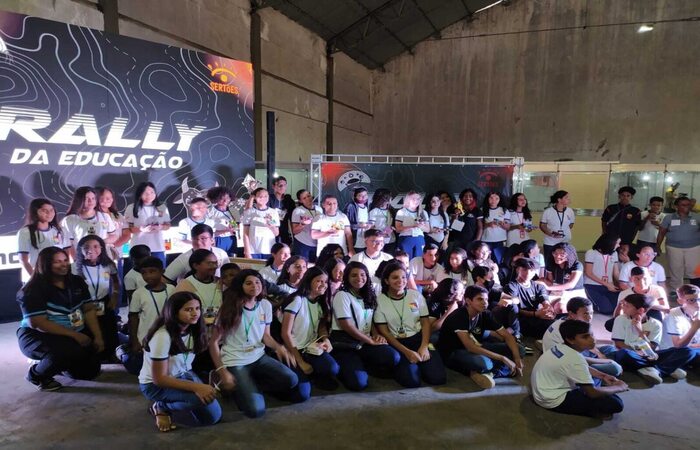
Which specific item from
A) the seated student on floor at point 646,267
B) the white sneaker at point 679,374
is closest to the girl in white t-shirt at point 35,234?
the white sneaker at point 679,374

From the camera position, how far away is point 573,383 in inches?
124

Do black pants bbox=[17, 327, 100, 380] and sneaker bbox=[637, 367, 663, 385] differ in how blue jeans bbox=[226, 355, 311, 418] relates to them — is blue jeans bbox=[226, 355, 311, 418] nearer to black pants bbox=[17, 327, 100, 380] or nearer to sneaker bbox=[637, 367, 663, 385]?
black pants bbox=[17, 327, 100, 380]

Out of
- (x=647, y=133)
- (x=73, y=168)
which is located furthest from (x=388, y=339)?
(x=647, y=133)

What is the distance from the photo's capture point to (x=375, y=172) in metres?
7.82

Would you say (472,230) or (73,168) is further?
(472,230)

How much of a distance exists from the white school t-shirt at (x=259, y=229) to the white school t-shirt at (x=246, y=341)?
209cm

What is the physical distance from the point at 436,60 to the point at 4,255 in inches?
539

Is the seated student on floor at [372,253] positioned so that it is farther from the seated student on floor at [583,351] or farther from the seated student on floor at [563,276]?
the seated student on floor at [563,276]

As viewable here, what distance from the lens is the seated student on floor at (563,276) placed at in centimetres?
512

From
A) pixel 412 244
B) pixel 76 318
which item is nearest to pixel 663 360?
pixel 412 244

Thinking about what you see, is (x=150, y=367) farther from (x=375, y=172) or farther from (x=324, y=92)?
(x=324, y=92)

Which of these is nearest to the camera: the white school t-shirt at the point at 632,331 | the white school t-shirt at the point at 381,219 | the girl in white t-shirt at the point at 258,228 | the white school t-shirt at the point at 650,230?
the white school t-shirt at the point at 632,331

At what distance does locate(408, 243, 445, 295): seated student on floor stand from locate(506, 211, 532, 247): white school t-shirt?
1.75 meters

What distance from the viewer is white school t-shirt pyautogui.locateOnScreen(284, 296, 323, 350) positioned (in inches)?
144
